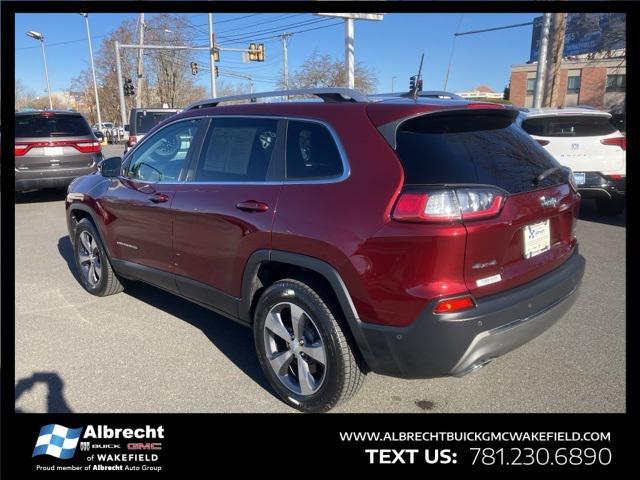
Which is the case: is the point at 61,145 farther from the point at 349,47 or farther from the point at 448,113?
the point at 448,113

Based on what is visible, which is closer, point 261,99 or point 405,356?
point 405,356

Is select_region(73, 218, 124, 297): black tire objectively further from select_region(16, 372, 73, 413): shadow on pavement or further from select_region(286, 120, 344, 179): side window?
select_region(286, 120, 344, 179): side window

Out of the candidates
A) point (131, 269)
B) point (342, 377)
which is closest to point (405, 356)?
point (342, 377)

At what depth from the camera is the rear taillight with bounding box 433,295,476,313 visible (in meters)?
2.22

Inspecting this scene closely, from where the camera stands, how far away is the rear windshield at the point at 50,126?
948 cm

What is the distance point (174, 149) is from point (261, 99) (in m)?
0.91

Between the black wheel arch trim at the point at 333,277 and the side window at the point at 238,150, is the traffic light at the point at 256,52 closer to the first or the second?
the side window at the point at 238,150

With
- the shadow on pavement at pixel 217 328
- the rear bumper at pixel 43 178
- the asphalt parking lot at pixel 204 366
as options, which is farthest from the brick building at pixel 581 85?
the shadow on pavement at pixel 217 328

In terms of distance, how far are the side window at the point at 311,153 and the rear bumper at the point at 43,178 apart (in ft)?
Result: 25.7

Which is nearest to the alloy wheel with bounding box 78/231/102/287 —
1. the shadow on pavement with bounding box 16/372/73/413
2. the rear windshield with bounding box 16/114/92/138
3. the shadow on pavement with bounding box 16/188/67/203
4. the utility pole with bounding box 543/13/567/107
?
the shadow on pavement with bounding box 16/372/73/413

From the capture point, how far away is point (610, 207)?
25.0 feet

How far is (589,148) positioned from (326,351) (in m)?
6.04

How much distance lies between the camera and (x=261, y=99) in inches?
129

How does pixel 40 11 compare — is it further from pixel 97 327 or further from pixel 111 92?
pixel 111 92
